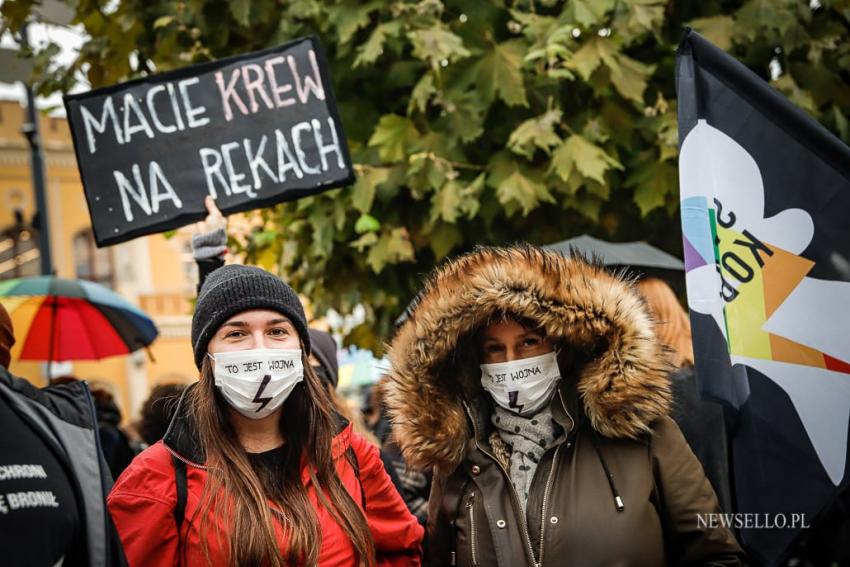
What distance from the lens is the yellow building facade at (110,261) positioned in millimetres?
34531

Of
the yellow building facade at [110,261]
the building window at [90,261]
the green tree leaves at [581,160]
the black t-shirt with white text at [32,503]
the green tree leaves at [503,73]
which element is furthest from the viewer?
the building window at [90,261]

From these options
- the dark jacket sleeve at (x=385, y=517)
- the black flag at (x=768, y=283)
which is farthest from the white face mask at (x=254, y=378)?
the black flag at (x=768, y=283)

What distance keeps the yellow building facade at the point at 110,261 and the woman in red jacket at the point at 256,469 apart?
31.5 m

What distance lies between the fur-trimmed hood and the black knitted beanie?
452 mm

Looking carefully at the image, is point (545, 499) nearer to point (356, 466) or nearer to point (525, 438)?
point (525, 438)

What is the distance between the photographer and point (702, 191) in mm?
3500

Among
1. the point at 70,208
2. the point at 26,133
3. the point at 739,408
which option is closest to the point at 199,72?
the point at 739,408

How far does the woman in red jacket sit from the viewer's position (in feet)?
9.91

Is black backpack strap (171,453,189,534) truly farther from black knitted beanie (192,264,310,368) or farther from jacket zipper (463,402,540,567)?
jacket zipper (463,402,540,567)

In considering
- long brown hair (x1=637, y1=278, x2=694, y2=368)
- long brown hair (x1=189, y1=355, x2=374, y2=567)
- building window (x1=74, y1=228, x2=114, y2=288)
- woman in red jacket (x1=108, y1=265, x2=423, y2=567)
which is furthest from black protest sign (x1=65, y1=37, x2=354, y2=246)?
building window (x1=74, y1=228, x2=114, y2=288)

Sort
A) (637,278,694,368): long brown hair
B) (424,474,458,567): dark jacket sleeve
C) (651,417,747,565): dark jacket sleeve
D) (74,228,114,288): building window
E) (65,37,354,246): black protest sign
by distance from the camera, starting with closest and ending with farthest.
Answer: (651,417,747,565): dark jacket sleeve < (424,474,458,567): dark jacket sleeve < (65,37,354,246): black protest sign < (637,278,694,368): long brown hair < (74,228,114,288): building window

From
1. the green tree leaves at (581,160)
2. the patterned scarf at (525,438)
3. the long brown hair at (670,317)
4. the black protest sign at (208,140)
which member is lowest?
the patterned scarf at (525,438)

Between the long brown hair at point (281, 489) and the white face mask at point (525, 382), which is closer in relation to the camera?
the long brown hair at point (281, 489)

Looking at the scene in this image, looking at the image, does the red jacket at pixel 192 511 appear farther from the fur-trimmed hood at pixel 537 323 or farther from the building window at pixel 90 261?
the building window at pixel 90 261
